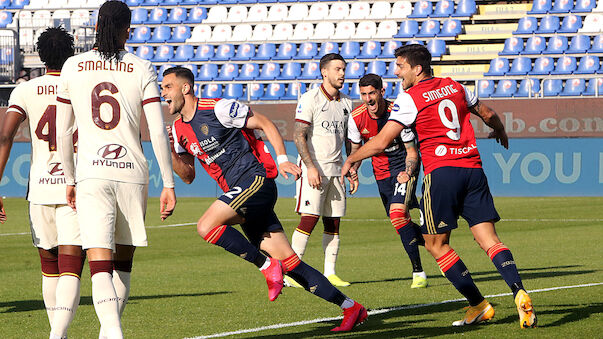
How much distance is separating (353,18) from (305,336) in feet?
88.7

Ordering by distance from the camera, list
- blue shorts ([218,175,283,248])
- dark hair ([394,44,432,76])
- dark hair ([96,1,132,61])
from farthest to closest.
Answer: dark hair ([394,44,432,76]) → blue shorts ([218,175,283,248]) → dark hair ([96,1,132,61])

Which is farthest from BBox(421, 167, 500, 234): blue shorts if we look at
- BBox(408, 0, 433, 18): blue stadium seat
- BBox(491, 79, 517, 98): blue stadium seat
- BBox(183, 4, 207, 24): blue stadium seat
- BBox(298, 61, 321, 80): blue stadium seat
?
BBox(183, 4, 207, 24): blue stadium seat

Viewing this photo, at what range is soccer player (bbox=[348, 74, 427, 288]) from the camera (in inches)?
385

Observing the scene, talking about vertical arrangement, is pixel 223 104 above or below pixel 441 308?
above

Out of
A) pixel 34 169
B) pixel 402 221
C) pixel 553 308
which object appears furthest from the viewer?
pixel 402 221

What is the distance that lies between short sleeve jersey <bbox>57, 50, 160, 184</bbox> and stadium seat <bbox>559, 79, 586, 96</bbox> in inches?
887

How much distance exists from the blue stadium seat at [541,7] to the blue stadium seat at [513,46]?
1582 millimetres

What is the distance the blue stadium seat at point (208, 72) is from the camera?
31.9 meters

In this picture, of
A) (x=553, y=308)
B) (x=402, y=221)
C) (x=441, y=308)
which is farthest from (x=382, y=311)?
(x=402, y=221)

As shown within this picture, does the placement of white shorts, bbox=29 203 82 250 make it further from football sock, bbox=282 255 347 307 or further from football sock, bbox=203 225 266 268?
football sock, bbox=282 255 347 307

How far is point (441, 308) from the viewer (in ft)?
27.0

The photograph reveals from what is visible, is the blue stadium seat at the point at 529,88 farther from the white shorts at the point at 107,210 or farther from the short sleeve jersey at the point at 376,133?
the white shorts at the point at 107,210

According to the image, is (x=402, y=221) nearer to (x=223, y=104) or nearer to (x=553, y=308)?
(x=553, y=308)

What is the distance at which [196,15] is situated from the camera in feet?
116
